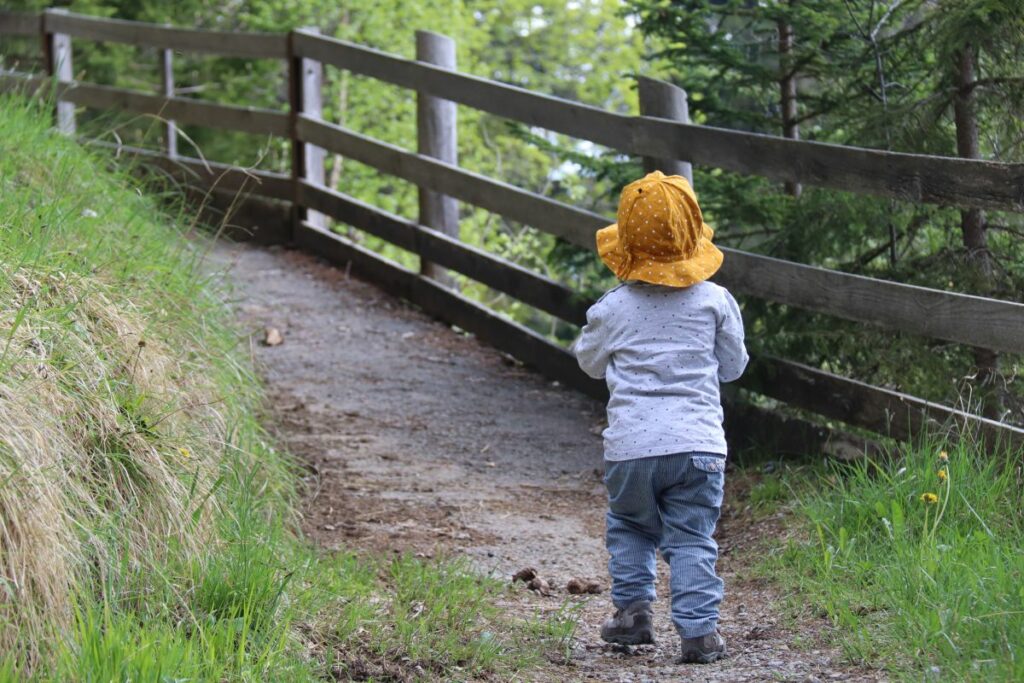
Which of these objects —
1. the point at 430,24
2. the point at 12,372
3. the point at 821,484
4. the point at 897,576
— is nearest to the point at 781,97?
the point at 821,484

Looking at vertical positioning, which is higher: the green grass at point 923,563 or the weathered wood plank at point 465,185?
the weathered wood plank at point 465,185

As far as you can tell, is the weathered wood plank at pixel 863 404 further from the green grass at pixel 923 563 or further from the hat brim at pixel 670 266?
the hat brim at pixel 670 266

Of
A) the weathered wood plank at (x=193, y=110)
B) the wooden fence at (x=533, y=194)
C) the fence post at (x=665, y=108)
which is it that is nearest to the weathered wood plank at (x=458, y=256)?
the wooden fence at (x=533, y=194)

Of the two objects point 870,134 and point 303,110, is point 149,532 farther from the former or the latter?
point 303,110

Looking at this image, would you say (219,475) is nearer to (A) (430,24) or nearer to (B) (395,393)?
(B) (395,393)

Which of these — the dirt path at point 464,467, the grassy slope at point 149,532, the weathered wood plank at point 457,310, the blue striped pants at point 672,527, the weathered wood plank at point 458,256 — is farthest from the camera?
the weathered wood plank at point 457,310

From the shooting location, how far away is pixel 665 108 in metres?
6.26

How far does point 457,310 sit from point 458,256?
40 centimetres

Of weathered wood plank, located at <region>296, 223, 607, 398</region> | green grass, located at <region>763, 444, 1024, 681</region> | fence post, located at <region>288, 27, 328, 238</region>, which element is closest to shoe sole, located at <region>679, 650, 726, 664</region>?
green grass, located at <region>763, 444, 1024, 681</region>

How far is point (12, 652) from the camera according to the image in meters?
2.87

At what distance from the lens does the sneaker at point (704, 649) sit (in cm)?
380

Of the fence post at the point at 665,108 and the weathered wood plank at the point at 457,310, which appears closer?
the fence post at the point at 665,108

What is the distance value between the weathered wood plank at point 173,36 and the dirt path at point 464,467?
223 cm

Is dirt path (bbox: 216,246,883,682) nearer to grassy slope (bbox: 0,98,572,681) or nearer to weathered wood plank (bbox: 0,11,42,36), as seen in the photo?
grassy slope (bbox: 0,98,572,681)
